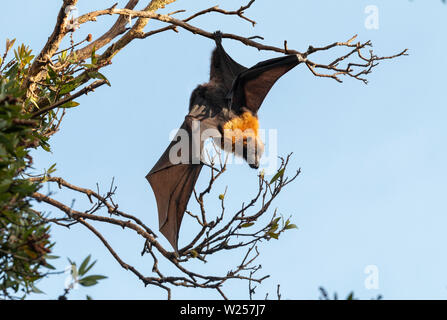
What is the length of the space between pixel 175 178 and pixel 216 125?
39.0 inches

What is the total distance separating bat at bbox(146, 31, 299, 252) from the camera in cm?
681

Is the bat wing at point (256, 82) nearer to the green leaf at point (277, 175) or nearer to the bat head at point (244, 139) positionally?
the bat head at point (244, 139)

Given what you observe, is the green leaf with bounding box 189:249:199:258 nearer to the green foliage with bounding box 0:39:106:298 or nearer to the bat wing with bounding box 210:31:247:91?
the green foliage with bounding box 0:39:106:298

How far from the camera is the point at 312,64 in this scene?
6184mm

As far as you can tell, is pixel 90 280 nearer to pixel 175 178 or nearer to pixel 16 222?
pixel 16 222

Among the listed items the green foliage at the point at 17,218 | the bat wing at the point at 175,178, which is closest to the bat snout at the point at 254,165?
the bat wing at the point at 175,178

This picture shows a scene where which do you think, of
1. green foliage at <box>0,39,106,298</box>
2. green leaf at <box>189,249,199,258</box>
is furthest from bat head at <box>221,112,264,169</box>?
green foliage at <box>0,39,106,298</box>

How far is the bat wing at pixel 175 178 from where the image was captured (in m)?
6.61

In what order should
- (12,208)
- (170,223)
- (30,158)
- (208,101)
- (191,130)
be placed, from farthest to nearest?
1. (208,101)
2. (191,130)
3. (170,223)
4. (30,158)
5. (12,208)

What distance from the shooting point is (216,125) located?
7.48m

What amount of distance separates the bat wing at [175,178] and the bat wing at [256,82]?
0.59 meters
